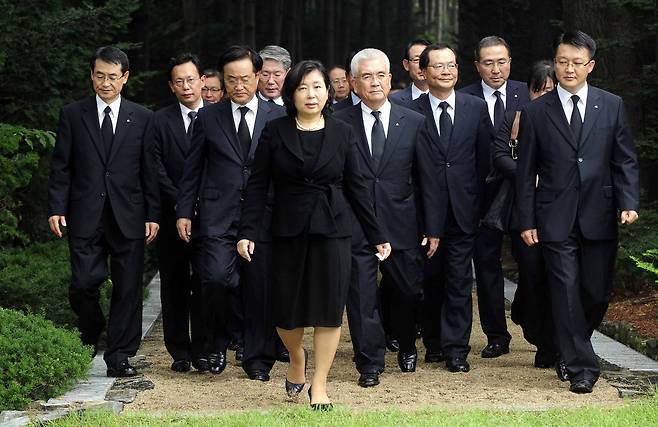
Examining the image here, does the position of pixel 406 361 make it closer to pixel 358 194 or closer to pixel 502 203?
pixel 502 203

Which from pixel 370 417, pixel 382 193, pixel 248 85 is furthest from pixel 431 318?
pixel 370 417

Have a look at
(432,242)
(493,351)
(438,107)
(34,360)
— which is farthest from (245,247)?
(493,351)

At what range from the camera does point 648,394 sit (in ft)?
29.4

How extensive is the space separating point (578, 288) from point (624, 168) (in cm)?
87

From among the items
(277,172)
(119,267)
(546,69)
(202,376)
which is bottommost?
(202,376)

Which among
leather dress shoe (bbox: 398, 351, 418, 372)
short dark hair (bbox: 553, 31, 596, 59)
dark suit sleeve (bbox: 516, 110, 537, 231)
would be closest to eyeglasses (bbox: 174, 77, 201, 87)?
leather dress shoe (bbox: 398, 351, 418, 372)

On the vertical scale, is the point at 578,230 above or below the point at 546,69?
below

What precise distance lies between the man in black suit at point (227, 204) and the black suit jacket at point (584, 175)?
197cm

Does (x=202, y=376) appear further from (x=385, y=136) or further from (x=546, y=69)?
(x=546, y=69)

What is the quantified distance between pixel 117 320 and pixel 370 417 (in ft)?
9.50

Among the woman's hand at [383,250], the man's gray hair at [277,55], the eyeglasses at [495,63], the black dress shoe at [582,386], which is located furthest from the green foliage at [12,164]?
the black dress shoe at [582,386]

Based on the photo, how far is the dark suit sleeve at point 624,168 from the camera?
945cm

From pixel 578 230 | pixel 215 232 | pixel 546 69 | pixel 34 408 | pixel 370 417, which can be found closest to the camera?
pixel 370 417

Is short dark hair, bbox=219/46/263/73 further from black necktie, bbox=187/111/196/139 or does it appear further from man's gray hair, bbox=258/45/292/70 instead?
man's gray hair, bbox=258/45/292/70
